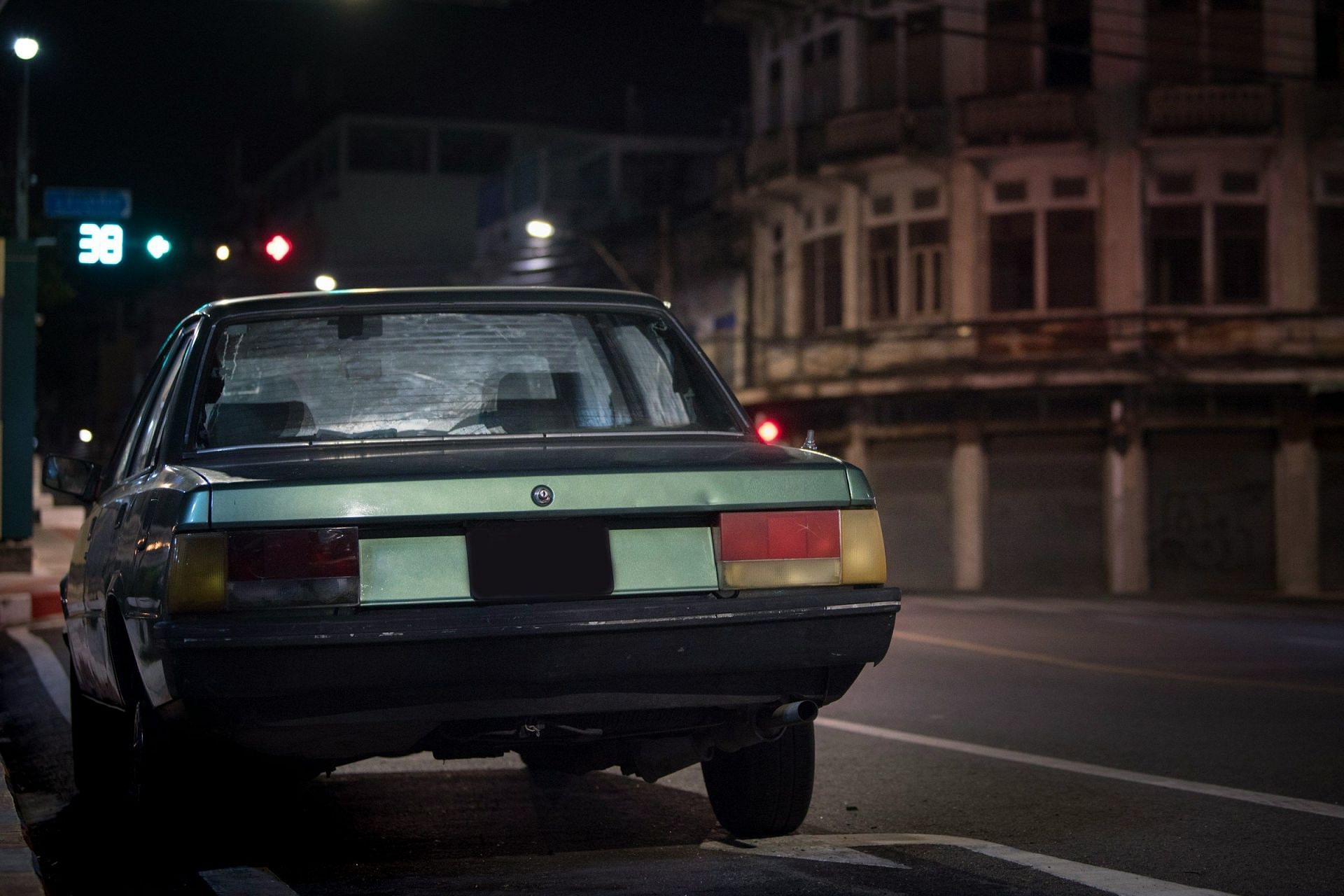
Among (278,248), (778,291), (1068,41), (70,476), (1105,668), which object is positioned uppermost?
(1068,41)

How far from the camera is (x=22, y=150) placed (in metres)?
24.7

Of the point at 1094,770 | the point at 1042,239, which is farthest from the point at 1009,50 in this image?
the point at 1094,770

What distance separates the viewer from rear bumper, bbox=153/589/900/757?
475 cm

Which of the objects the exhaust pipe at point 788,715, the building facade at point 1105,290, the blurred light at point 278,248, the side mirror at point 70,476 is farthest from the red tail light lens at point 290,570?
the building facade at point 1105,290

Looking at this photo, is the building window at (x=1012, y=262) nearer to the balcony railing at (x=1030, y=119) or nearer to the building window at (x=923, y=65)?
the balcony railing at (x=1030, y=119)

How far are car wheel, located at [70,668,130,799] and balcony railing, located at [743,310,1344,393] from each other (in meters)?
29.0

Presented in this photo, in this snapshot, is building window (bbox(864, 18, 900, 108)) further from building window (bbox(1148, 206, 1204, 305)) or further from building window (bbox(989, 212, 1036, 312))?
building window (bbox(1148, 206, 1204, 305))

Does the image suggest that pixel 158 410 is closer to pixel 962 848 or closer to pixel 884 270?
pixel 962 848

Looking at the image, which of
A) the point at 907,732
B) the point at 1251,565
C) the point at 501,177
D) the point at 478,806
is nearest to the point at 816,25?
the point at 1251,565

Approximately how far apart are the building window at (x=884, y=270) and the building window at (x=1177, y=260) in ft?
16.0

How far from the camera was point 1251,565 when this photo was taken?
3419 cm

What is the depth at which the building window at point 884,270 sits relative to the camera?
36531 millimetres

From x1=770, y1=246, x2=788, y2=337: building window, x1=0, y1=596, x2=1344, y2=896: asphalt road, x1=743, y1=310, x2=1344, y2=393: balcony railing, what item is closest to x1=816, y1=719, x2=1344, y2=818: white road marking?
x1=0, y1=596, x2=1344, y2=896: asphalt road

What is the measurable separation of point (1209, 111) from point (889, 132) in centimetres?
589
